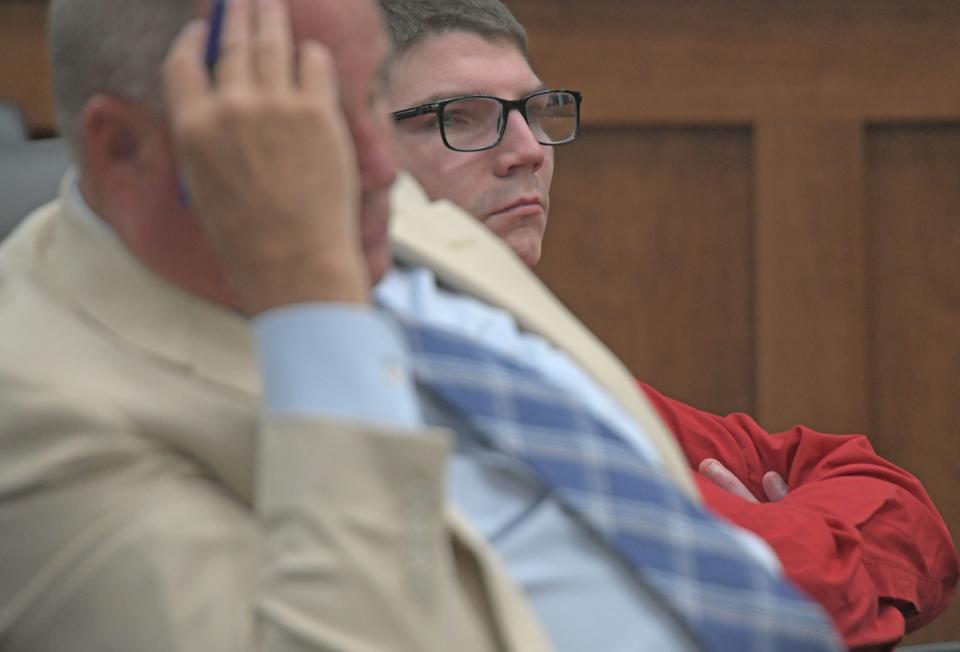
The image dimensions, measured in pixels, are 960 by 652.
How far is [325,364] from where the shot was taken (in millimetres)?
594

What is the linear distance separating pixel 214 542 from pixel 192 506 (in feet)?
0.06

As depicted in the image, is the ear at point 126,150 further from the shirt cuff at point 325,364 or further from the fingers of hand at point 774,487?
the fingers of hand at point 774,487

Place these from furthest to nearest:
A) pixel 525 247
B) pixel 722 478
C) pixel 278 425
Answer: pixel 525 247, pixel 722 478, pixel 278 425

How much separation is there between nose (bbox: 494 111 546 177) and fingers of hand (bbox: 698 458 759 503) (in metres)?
0.33

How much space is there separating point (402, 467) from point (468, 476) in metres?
0.13

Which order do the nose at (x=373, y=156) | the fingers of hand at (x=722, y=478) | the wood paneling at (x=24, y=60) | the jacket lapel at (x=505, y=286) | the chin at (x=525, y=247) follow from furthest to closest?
the wood paneling at (x=24, y=60) → the chin at (x=525, y=247) → the fingers of hand at (x=722, y=478) → the jacket lapel at (x=505, y=286) → the nose at (x=373, y=156)

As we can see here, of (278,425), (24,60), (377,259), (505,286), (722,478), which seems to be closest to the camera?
(278,425)

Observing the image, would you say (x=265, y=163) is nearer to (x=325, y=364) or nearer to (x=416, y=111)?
(x=325, y=364)

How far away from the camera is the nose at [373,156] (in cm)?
67

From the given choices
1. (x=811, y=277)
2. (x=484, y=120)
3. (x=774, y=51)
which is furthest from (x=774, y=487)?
(x=774, y=51)

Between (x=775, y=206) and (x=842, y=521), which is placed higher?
(x=775, y=206)

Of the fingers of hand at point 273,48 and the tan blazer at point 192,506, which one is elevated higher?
the fingers of hand at point 273,48

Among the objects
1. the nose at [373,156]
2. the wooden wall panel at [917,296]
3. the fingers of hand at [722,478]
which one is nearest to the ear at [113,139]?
the nose at [373,156]

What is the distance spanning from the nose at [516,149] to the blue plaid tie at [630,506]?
1.80 ft
